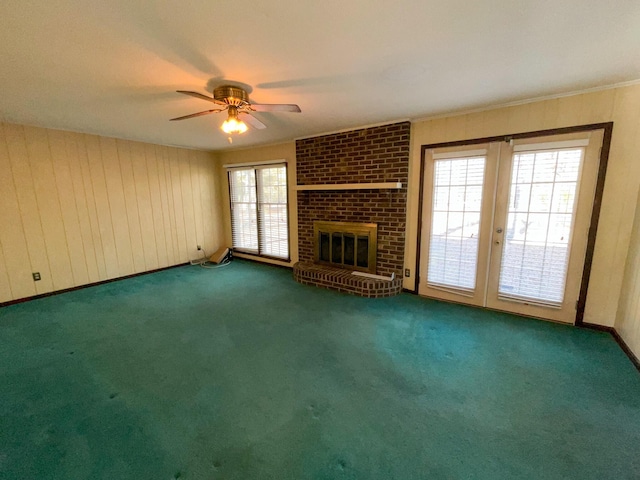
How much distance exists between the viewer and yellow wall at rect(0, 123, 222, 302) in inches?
133

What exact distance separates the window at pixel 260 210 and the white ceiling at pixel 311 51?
2.26m

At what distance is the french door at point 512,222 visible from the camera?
2574mm

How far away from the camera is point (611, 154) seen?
240cm

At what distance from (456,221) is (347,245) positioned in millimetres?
1559

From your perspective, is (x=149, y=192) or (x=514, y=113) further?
(x=149, y=192)

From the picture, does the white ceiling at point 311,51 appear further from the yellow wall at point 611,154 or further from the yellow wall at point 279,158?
the yellow wall at point 279,158

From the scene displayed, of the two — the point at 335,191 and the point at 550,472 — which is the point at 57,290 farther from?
the point at 550,472

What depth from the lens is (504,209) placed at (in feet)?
9.46

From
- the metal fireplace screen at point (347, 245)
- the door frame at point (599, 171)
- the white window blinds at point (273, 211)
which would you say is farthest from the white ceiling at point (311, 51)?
the white window blinds at point (273, 211)

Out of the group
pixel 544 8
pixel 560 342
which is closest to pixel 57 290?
pixel 544 8

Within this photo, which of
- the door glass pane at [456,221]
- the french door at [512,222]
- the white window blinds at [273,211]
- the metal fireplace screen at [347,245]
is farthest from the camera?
the white window blinds at [273,211]

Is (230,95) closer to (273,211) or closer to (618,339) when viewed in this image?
(273,211)

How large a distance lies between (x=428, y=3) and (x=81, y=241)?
199 inches

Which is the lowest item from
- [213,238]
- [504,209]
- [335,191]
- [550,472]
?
[550,472]
